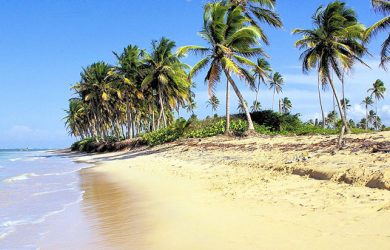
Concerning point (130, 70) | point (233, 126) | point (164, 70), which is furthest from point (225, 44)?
point (130, 70)

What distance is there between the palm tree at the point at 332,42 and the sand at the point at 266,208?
1926 cm

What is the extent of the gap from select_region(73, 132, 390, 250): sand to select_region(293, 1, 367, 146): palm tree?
19.3m

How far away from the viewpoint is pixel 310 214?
5.54m

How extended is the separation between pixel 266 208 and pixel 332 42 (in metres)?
25.0

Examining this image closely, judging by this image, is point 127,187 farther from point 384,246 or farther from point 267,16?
point 267,16

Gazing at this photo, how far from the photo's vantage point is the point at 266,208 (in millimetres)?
6332

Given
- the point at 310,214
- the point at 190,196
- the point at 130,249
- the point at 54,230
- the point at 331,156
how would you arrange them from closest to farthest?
the point at 130,249
the point at 310,214
the point at 54,230
the point at 190,196
the point at 331,156

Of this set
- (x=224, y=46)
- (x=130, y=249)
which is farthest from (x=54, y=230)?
(x=224, y=46)

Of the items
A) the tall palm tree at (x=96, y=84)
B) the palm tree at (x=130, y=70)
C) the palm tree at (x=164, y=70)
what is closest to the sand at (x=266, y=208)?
the palm tree at (x=164, y=70)

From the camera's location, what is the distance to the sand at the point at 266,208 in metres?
4.62

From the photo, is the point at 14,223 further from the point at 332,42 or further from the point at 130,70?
the point at 130,70

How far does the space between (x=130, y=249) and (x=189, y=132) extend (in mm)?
25541

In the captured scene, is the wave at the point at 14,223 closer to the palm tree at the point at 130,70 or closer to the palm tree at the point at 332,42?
the palm tree at the point at 332,42

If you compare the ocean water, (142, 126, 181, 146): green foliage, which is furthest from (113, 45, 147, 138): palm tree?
the ocean water
